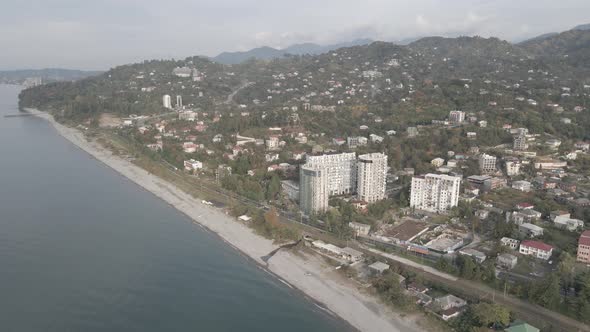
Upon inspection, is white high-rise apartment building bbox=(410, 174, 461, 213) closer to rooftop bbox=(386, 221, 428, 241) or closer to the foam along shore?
rooftop bbox=(386, 221, 428, 241)

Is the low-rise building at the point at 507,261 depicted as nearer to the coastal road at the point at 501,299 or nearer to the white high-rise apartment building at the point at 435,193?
the coastal road at the point at 501,299

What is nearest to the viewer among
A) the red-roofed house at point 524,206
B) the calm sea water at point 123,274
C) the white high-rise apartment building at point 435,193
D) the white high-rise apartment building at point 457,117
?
the calm sea water at point 123,274

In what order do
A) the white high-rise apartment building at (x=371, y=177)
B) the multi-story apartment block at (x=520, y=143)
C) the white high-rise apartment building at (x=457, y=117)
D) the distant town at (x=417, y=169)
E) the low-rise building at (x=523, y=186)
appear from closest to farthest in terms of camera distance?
the distant town at (x=417, y=169), the white high-rise apartment building at (x=371, y=177), the low-rise building at (x=523, y=186), the multi-story apartment block at (x=520, y=143), the white high-rise apartment building at (x=457, y=117)

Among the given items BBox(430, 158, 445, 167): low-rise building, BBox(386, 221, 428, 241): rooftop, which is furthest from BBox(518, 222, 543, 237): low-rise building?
BBox(430, 158, 445, 167): low-rise building

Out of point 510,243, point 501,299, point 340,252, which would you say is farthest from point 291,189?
point 501,299

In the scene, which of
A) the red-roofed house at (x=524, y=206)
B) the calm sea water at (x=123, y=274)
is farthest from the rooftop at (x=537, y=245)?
the calm sea water at (x=123, y=274)

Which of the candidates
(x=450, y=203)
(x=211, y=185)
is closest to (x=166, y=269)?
(x=211, y=185)

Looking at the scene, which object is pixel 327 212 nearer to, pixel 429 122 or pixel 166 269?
pixel 166 269

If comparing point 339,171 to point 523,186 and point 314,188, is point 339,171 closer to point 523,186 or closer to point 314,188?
point 314,188
